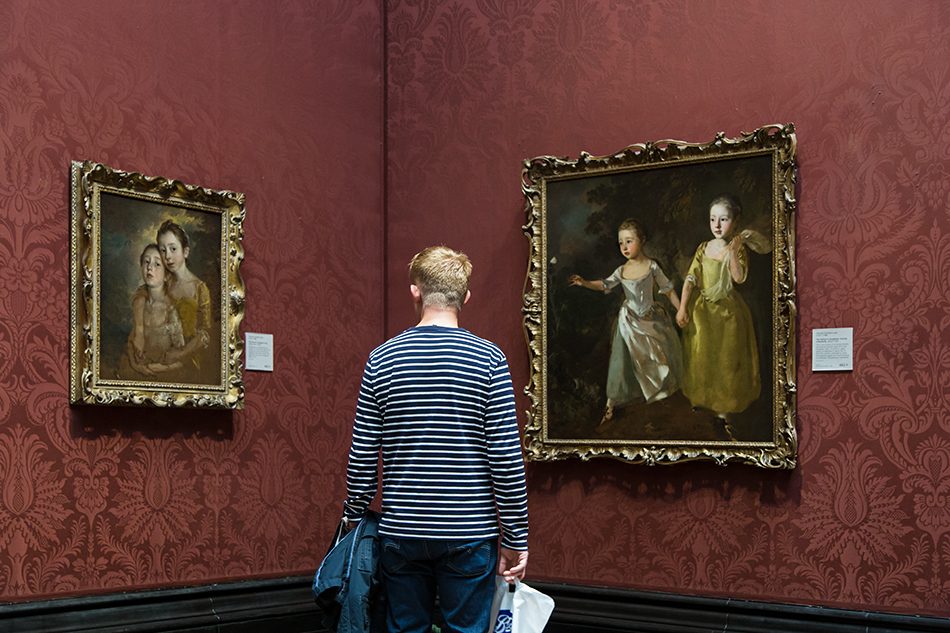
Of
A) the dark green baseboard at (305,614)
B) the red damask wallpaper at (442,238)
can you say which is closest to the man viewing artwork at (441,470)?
the dark green baseboard at (305,614)

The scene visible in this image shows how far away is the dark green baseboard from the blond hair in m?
1.98

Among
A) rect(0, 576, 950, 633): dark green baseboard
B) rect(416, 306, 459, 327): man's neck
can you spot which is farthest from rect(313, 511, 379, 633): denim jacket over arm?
rect(0, 576, 950, 633): dark green baseboard

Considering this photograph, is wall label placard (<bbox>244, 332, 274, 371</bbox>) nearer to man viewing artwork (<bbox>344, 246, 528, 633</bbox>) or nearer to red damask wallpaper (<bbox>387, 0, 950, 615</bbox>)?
red damask wallpaper (<bbox>387, 0, 950, 615</bbox>)

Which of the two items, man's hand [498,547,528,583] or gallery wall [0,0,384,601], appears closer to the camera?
man's hand [498,547,528,583]

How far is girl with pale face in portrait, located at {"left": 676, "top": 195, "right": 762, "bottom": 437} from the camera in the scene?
5.24 meters

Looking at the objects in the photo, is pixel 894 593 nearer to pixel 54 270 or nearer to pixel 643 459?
pixel 643 459

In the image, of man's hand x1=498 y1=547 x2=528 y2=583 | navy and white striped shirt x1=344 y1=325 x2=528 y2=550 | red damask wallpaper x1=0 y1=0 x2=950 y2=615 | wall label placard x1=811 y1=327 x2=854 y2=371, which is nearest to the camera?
navy and white striped shirt x1=344 y1=325 x2=528 y2=550

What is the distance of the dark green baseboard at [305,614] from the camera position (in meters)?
4.72

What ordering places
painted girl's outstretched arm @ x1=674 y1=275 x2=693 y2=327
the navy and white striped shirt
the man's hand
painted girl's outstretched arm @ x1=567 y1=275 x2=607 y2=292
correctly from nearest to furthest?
the navy and white striped shirt
the man's hand
painted girl's outstretched arm @ x1=674 y1=275 x2=693 y2=327
painted girl's outstretched arm @ x1=567 y1=275 x2=607 y2=292

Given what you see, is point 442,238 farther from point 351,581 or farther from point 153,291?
point 351,581

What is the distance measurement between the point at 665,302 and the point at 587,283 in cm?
41

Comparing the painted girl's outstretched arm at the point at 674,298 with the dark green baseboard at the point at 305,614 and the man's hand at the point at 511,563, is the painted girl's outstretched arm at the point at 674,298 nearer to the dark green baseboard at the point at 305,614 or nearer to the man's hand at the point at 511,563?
the dark green baseboard at the point at 305,614

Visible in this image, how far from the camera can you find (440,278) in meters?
4.00

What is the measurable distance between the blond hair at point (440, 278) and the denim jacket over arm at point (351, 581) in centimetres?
78
